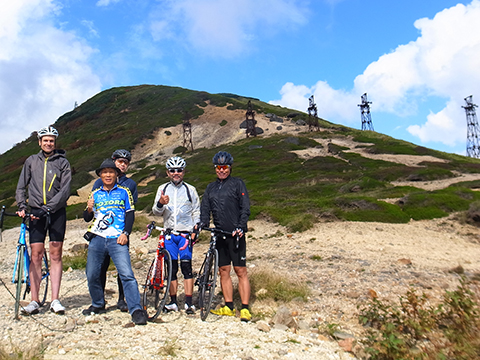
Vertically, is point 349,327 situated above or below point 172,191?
below

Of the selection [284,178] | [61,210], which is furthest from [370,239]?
[284,178]

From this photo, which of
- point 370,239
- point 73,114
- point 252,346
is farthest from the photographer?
point 73,114

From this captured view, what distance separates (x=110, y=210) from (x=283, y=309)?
9.75 feet

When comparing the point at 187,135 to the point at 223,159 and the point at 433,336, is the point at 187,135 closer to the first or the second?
the point at 223,159

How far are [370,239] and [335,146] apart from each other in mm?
37437

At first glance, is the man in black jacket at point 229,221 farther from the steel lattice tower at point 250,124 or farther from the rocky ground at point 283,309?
the steel lattice tower at point 250,124

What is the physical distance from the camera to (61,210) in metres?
5.64

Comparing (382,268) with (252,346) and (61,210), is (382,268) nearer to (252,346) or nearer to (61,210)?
(252,346)

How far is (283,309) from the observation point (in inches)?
207

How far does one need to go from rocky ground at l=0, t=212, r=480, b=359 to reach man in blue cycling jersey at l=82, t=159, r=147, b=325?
0.37 metres

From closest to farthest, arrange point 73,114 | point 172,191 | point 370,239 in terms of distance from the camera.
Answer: point 172,191
point 370,239
point 73,114

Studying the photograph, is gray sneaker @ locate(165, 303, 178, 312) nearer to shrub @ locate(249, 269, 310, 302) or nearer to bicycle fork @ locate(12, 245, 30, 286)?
shrub @ locate(249, 269, 310, 302)

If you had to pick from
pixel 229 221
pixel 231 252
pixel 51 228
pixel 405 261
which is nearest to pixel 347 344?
pixel 231 252

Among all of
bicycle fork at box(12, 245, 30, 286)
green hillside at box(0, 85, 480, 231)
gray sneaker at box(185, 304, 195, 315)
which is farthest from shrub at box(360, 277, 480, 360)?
green hillside at box(0, 85, 480, 231)
